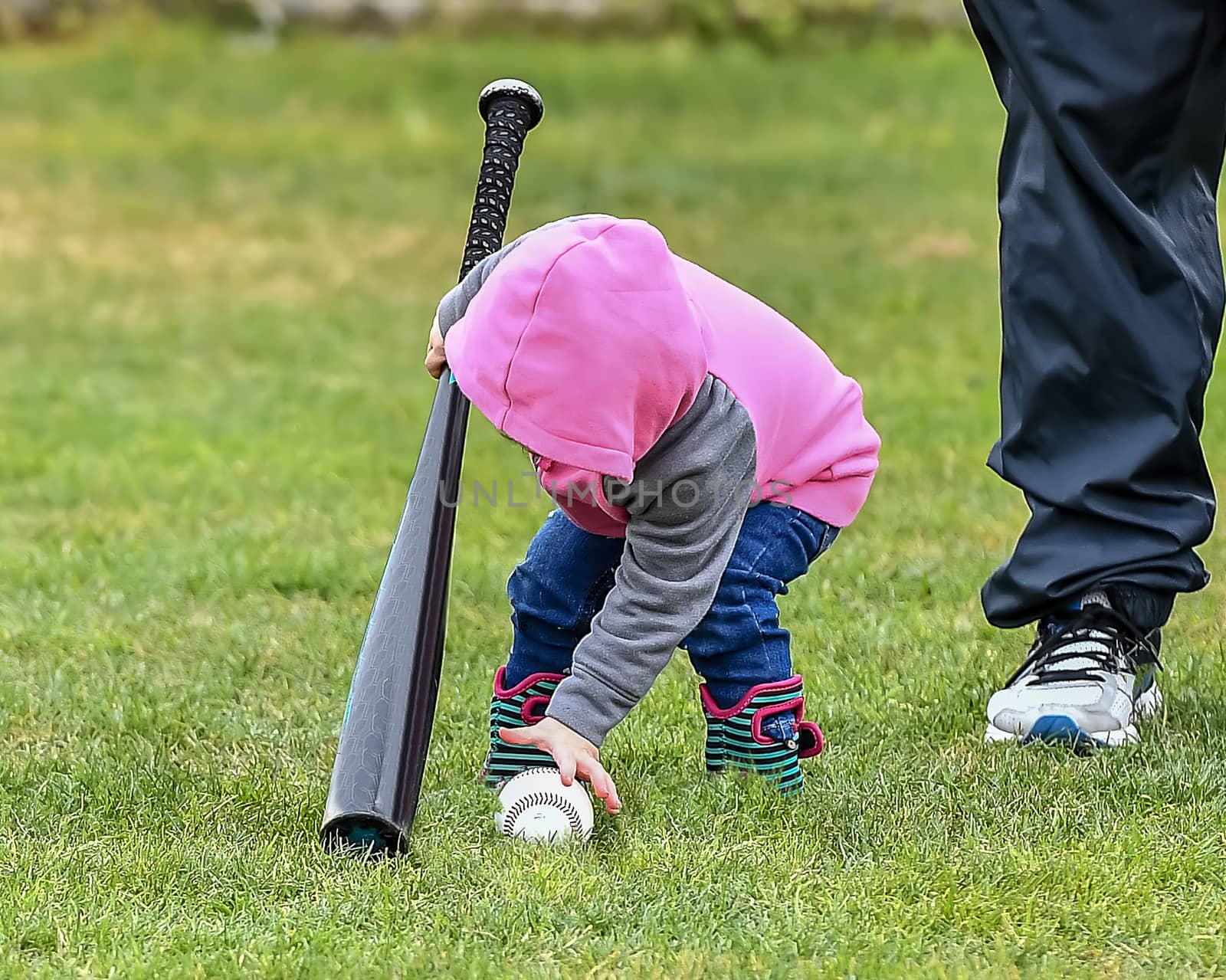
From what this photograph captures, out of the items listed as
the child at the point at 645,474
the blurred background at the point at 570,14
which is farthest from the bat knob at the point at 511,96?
the blurred background at the point at 570,14

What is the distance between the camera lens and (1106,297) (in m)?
2.67

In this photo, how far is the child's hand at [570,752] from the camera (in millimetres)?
2146

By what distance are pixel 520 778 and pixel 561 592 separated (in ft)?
0.81

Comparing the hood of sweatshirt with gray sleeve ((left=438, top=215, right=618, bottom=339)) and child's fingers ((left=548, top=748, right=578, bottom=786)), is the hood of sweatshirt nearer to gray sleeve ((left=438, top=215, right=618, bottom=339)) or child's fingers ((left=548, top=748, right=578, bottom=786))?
gray sleeve ((left=438, top=215, right=618, bottom=339))

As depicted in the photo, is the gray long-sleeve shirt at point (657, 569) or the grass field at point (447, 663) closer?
the grass field at point (447, 663)

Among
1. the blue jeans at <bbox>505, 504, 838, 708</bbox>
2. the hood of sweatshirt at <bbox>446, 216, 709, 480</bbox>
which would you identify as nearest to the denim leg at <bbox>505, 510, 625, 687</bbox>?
the blue jeans at <bbox>505, 504, 838, 708</bbox>

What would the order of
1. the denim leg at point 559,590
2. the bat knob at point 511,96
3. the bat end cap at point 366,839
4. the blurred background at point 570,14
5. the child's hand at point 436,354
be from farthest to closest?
the blurred background at point 570,14, the bat knob at point 511,96, the denim leg at point 559,590, the child's hand at point 436,354, the bat end cap at point 366,839

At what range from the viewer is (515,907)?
2.01 meters

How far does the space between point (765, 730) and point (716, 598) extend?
0.19 m

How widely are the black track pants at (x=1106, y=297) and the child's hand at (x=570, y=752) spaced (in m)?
0.83

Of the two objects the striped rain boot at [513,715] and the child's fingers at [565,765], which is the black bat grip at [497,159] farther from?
the child's fingers at [565,765]

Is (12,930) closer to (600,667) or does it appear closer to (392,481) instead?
(600,667)

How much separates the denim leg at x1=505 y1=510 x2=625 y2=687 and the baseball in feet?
0.59

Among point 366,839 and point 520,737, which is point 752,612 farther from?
point 366,839
